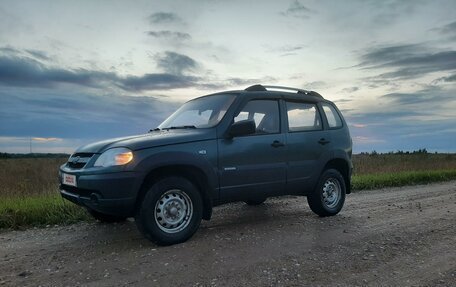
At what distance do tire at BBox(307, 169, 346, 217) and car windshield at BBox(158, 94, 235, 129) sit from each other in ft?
7.69

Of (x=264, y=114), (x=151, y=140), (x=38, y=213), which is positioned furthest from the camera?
(x=38, y=213)

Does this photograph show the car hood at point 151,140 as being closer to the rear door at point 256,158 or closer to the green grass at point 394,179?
the rear door at point 256,158

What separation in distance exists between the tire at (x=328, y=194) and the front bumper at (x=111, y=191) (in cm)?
346

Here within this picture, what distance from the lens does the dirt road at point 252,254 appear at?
4.44m

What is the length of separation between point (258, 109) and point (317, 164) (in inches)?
58.8

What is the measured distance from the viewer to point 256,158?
6504 mm

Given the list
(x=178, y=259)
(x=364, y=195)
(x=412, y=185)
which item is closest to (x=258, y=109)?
(x=178, y=259)

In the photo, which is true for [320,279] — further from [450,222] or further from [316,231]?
[450,222]

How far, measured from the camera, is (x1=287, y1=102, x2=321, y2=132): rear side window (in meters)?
7.24

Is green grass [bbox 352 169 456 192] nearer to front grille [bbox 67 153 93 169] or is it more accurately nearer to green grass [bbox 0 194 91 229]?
green grass [bbox 0 194 91 229]

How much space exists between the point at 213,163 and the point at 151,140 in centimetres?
94

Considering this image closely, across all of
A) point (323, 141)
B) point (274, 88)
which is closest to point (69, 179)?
point (274, 88)

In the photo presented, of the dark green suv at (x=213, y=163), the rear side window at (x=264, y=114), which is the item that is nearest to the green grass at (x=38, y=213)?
the dark green suv at (x=213, y=163)

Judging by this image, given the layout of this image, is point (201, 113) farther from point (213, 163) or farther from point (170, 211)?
point (170, 211)
